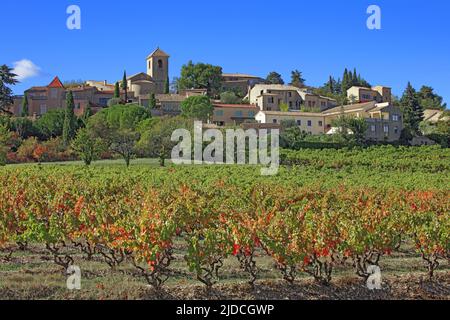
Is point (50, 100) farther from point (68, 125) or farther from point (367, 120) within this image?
point (367, 120)

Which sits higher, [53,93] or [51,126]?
[53,93]

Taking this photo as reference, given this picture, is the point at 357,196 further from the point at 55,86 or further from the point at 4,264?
the point at 55,86

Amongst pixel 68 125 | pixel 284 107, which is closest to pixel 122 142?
pixel 68 125

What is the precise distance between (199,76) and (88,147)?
5424cm

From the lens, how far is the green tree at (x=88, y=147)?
44.6 meters

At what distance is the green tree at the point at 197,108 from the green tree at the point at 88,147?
2236 cm

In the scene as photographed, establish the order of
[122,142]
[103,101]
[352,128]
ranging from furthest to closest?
[103,101]
[352,128]
[122,142]

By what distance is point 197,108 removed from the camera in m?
68.9

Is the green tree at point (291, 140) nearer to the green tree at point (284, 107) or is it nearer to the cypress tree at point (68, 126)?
the cypress tree at point (68, 126)

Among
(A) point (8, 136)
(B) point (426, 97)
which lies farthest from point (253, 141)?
(B) point (426, 97)

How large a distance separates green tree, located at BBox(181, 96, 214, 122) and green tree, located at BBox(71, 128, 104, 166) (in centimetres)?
2236

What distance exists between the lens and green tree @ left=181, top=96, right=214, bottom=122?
68.5 metres

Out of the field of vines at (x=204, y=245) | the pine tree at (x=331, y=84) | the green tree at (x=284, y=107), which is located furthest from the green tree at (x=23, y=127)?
the pine tree at (x=331, y=84)
